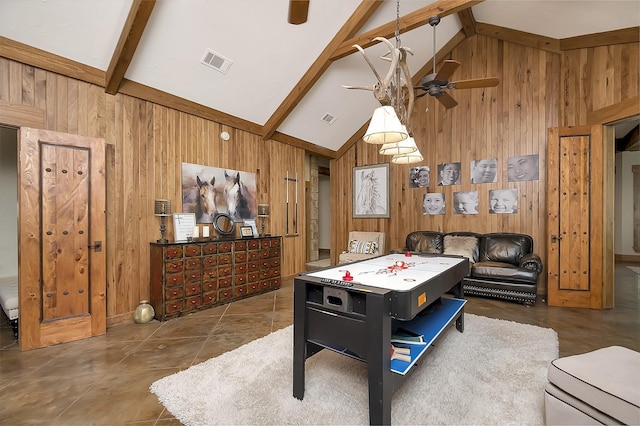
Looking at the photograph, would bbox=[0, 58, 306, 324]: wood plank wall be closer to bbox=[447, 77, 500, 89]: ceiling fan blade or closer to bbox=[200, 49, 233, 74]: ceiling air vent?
bbox=[200, 49, 233, 74]: ceiling air vent

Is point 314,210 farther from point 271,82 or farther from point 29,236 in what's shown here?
point 29,236

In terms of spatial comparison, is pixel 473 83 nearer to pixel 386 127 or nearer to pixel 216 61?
pixel 386 127

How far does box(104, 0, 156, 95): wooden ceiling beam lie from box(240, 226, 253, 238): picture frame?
251 cm

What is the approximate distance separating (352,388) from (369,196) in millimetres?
4805

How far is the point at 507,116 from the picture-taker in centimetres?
502

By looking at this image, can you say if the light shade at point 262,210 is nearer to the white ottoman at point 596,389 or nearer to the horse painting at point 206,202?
the horse painting at point 206,202

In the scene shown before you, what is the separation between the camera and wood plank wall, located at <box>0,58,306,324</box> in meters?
3.00

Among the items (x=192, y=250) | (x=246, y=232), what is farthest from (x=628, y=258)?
(x=192, y=250)

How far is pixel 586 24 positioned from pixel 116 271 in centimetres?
702

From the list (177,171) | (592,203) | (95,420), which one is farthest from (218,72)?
(592,203)

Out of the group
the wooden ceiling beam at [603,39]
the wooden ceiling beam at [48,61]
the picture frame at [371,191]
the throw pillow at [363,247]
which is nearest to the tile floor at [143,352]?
the throw pillow at [363,247]

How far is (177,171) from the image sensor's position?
4082mm

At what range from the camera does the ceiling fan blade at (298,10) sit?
1775mm

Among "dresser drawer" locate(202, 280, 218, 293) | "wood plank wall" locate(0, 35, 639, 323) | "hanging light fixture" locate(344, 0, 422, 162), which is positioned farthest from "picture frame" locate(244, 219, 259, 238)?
"hanging light fixture" locate(344, 0, 422, 162)
